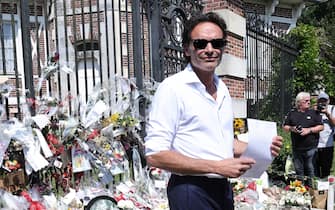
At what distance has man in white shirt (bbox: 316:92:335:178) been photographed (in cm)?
708

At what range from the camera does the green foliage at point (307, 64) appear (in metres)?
11.4

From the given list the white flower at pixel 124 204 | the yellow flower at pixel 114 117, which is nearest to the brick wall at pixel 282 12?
the yellow flower at pixel 114 117

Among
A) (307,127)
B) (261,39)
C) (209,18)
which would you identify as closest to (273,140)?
(209,18)

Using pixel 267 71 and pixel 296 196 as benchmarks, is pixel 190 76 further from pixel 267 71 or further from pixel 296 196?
pixel 267 71

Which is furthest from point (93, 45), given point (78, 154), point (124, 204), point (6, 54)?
point (6, 54)

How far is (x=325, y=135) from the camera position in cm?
716

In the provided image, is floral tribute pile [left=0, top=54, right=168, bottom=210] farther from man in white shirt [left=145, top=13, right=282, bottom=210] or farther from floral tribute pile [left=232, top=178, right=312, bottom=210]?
man in white shirt [left=145, top=13, right=282, bottom=210]

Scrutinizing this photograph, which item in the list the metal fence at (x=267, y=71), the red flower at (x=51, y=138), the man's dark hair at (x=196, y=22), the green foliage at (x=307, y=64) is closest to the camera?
the man's dark hair at (x=196, y=22)

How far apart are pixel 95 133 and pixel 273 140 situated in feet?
8.48

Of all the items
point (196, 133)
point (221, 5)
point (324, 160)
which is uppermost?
point (221, 5)

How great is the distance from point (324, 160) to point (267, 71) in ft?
12.5

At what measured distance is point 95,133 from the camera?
14.4ft

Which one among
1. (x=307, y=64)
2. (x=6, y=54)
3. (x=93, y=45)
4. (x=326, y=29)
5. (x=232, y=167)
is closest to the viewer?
(x=232, y=167)

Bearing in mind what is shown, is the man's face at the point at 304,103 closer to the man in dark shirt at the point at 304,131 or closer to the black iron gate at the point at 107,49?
the man in dark shirt at the point at 304,131
